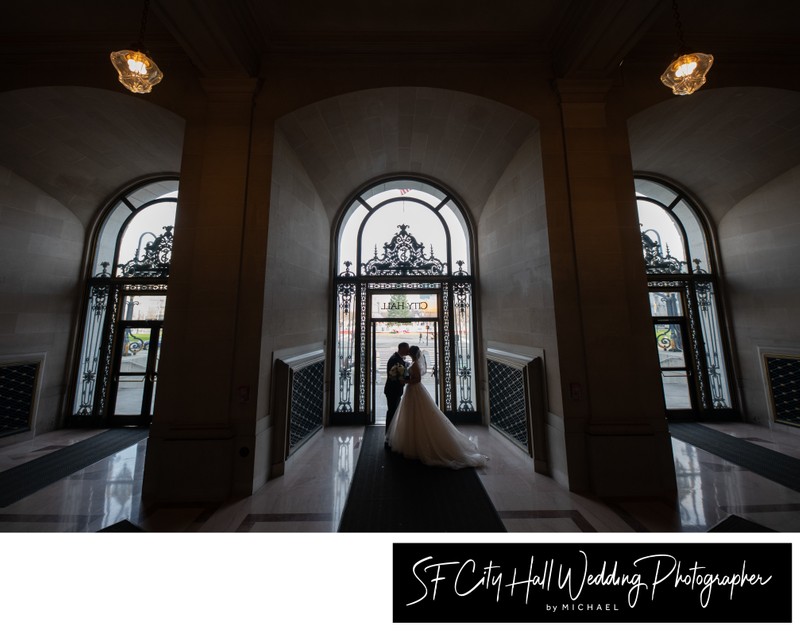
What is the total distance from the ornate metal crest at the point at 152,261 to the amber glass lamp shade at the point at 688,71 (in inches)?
252

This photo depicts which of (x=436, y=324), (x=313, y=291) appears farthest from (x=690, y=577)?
(x=313, y=291)

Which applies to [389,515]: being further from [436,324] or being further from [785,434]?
[785,434]

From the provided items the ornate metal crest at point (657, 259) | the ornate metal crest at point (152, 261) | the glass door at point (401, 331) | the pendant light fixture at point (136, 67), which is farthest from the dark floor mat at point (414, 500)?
the ornate metal crest at point (657, 259)

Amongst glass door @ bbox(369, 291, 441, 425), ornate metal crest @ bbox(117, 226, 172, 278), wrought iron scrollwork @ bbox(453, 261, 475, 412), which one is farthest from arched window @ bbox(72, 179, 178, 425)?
wrought iron scrollwork @ bbox(453, 261, 475, 412)

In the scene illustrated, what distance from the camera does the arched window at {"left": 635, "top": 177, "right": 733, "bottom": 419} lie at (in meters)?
4.62

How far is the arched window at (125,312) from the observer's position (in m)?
4.51

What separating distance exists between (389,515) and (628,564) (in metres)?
1.45

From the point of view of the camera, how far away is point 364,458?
10.7 ft

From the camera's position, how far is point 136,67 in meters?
1.96

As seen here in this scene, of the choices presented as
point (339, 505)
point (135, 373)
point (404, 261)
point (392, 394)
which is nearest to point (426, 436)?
point (392, 394)

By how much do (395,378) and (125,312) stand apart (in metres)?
4.64

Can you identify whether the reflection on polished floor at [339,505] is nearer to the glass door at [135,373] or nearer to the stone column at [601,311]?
the stone column at [601,311]

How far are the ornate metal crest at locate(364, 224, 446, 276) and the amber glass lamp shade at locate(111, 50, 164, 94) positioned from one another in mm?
3307

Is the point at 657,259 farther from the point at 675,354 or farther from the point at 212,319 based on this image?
the point at 212,319
